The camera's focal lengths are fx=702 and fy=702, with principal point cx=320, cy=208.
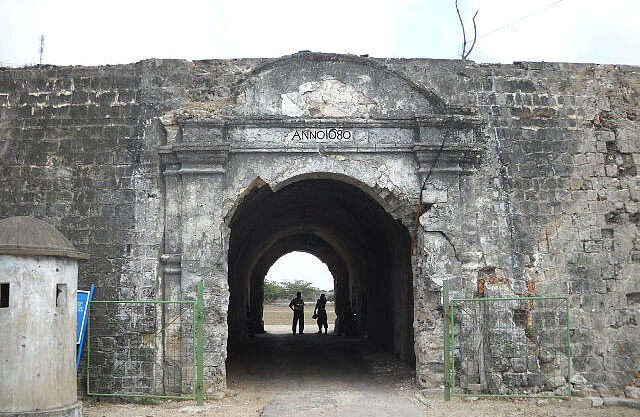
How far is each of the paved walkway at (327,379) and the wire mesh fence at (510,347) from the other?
3.46ft

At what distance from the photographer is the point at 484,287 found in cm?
1094

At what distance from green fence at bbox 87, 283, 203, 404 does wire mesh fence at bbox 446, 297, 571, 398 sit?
13.0 ft

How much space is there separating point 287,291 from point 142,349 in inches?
1638

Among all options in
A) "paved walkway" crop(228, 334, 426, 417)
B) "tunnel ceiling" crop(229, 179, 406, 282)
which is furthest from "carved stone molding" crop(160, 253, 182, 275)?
"paved walkway" crop(228, 334, 426, 417)

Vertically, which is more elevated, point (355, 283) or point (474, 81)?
point (474, 81)

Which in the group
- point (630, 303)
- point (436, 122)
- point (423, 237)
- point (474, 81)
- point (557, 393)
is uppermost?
point (474, 81)

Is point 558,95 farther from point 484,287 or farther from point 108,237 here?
point 108,237

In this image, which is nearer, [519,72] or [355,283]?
[519,72]

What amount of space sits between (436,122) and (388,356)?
6.37 m

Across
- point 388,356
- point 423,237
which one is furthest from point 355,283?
point 423,237

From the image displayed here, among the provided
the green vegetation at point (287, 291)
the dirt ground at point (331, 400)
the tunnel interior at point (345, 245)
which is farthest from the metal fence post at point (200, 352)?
the green vegetation at point (287, 291)

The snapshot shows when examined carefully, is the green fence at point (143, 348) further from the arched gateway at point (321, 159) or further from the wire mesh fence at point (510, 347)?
the wire mesh fence at point (510, 347)

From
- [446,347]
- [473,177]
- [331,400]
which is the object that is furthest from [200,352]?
[473,177]

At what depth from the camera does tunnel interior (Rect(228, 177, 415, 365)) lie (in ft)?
46.4
